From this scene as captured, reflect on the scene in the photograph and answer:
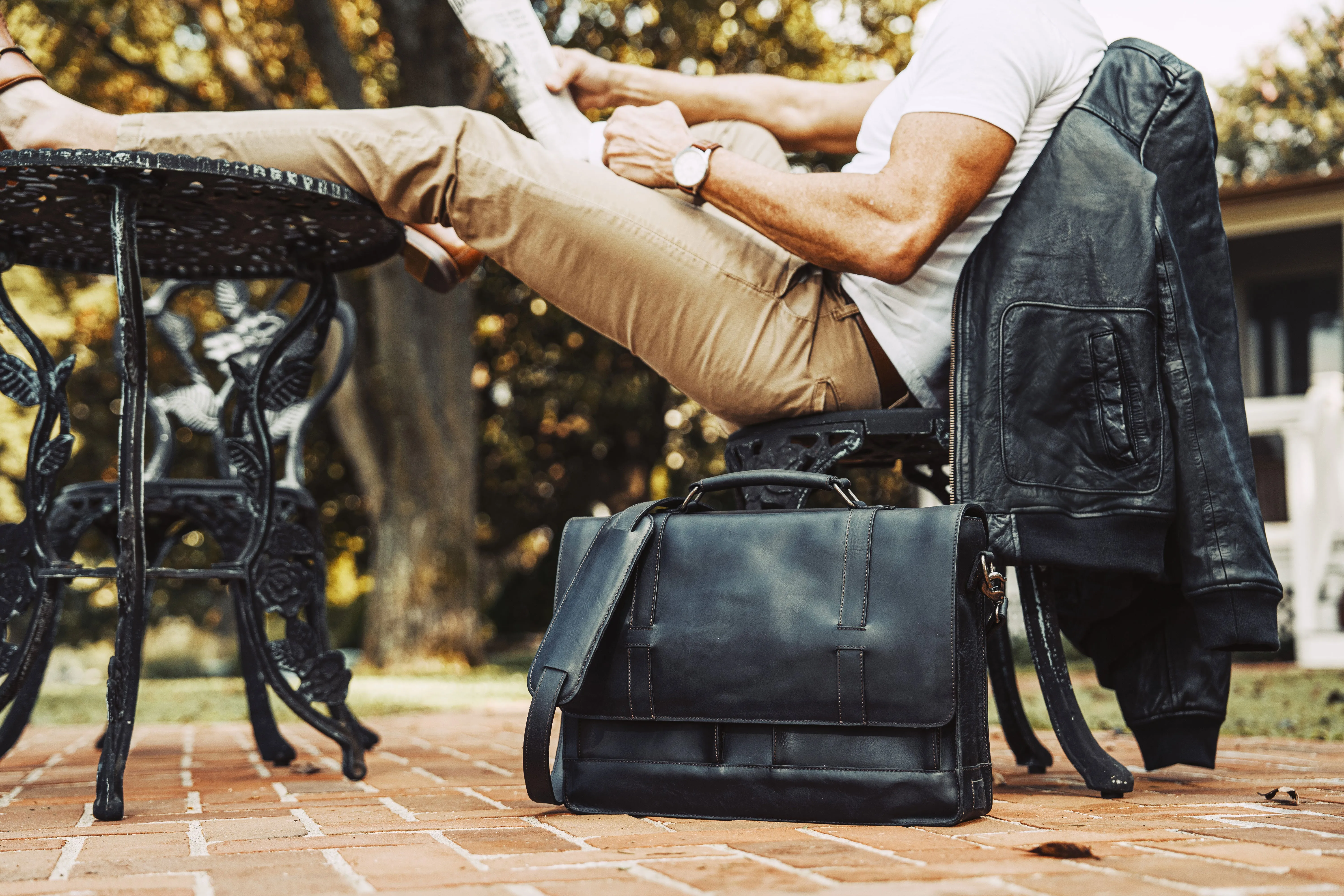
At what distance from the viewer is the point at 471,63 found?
36.1 feet

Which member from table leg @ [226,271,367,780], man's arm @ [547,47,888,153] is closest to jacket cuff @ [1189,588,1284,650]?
man's arm @ [547,47,888,153]

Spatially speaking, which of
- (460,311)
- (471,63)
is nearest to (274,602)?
(460,311)

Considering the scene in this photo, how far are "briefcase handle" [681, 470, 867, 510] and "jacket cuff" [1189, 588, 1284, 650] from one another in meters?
0.64

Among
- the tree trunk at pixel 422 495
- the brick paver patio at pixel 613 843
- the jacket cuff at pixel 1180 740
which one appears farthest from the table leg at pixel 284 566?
the tree trunk at pixel 422 495

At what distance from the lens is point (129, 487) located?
2.12 metres

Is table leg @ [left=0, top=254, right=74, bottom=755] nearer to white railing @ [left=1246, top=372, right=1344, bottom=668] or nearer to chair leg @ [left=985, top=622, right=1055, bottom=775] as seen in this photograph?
chair leg @ [left=985, top=622, right=1055, bottom=775]

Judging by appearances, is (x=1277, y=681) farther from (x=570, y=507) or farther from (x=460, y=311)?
(x=570, y=507)

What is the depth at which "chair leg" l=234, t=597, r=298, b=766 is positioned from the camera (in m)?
2.81

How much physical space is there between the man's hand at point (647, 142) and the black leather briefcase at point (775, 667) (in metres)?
0.70

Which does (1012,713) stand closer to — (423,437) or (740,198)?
(740,198)

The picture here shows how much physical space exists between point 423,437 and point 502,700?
14.2 ft

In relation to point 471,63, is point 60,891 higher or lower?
lower

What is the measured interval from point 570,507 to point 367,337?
14.5 ft

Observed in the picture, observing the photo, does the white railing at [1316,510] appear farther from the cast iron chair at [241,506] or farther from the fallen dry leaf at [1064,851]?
the fallen dry leaf at [1064,851]
